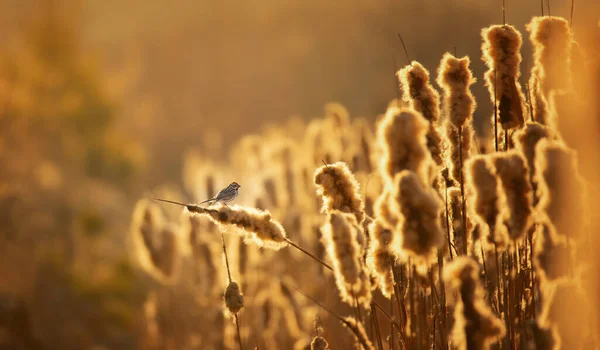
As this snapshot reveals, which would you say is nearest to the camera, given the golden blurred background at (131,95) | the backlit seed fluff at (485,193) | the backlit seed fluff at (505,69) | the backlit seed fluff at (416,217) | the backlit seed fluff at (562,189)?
the backlit seed fluff at (416,217)

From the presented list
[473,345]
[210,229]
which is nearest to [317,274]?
[210,229]

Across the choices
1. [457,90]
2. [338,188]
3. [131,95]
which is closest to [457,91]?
[457,90]

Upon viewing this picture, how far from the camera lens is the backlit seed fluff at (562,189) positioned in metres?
1.70

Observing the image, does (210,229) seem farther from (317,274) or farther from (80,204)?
(80,204)

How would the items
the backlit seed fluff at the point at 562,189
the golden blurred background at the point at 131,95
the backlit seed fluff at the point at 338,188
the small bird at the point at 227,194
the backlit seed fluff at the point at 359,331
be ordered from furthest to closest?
the golden blurred background at the point at 131,95 → the small bird at the point at 227,194 → the backlit seed fluff at the point at 338,188 → the backlit seed fluff at the point at 359,331 → the backlit seed fluff at the point at 562,189

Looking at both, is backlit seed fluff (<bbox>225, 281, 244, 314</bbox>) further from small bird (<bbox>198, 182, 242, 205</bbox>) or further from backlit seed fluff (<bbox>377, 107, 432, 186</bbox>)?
backlit seed fluff (<bbox>377, 107, 432, 186</bbox>)

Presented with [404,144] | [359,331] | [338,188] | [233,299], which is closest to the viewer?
[404,144]

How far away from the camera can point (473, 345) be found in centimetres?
165

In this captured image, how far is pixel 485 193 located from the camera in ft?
5.95

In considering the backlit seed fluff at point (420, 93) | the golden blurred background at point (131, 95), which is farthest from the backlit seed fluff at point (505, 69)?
the golden blurred background at point (131, 95)

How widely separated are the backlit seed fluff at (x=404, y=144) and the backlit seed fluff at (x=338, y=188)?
41 centimetres

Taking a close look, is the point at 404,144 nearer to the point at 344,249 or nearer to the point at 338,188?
the point at 344,249

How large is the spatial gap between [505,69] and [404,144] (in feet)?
2.38

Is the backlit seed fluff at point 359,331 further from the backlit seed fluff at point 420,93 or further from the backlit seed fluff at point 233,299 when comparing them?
the backlit seed fluff at point 420,93
